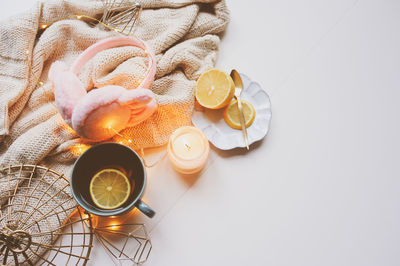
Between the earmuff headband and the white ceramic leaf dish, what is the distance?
0.54ft

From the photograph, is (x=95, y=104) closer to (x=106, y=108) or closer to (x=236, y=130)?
(x=106, y=108)

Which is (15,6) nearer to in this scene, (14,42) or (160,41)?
(14,42)

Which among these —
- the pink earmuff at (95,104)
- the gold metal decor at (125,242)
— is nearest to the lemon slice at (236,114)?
the pink earmuff at (95,104)

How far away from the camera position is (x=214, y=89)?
27.7 inches

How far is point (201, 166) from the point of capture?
0.68 m

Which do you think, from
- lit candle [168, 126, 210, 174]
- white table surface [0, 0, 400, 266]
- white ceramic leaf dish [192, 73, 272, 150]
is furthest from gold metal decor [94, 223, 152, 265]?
white ceramic leaf dish [192, 73, 272, 150]

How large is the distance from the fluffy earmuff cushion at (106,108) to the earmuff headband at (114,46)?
0.07m

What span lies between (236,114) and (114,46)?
351 mm

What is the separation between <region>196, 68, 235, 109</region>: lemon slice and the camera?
685mm

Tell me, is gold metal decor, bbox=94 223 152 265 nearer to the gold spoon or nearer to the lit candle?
the lit candle

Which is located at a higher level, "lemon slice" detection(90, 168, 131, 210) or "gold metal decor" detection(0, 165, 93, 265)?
"lemon slice" detection(90, 168, 131, 210)

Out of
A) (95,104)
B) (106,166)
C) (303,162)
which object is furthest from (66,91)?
(303,162)

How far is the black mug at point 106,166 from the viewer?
580mm

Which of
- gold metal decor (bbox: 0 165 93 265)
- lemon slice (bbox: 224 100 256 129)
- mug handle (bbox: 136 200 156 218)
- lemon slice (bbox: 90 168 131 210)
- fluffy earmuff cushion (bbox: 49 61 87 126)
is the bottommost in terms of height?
gold metal decor (bbox: 0 165 93 265)
